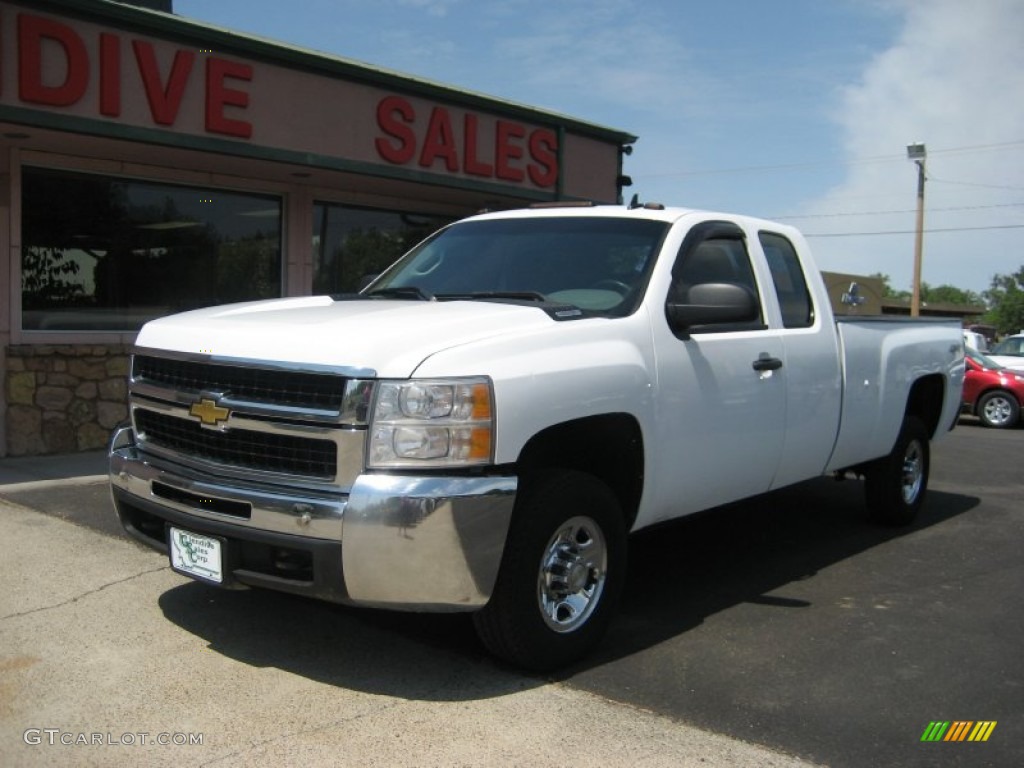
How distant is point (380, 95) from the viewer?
11.2 m

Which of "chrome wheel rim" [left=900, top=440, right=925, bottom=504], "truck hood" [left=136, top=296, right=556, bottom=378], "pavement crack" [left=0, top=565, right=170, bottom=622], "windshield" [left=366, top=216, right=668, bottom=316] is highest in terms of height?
"windshield" [left=366, top=216, right=668, bottom=316]

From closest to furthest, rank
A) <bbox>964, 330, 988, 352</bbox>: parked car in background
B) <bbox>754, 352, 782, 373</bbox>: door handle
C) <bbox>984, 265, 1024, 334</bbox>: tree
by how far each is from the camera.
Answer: <bbox>754, 352, 782, 373</bbox>: door handle → <bbox>964, 330, 988, 352</bbox>: parked car in background → <bbox>984, 265, 1024, 334</bbox>: tree

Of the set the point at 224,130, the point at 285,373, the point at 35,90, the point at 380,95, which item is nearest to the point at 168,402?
the point at 285,373

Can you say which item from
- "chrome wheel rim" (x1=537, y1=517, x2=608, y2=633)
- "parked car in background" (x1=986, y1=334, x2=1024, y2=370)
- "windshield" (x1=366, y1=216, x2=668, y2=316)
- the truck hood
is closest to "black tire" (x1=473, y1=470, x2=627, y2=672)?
"chrome wheel rim" (x1=537, y1=517, x2=608, y2=633)

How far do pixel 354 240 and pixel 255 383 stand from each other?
892 cm

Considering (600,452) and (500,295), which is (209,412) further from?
(600,452)

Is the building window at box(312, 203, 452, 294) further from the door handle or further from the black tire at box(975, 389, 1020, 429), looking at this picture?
the black tire at box(975, 389, 1020, 429)

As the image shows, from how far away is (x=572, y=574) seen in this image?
167 inches

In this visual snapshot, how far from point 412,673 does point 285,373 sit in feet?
4.50

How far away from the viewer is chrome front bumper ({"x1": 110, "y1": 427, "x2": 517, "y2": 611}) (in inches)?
142

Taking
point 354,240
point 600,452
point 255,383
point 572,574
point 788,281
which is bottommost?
point 572,574

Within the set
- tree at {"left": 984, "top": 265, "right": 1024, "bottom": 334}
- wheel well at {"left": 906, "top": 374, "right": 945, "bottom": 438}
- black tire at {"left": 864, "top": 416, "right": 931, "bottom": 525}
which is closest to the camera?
black tire at {"left": 864, "top": 416, "right": 931, "bottom": 525}

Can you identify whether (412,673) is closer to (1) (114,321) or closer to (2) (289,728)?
(2) (289,728)

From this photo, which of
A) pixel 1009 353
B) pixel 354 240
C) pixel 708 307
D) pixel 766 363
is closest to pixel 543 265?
pixel 708 307
